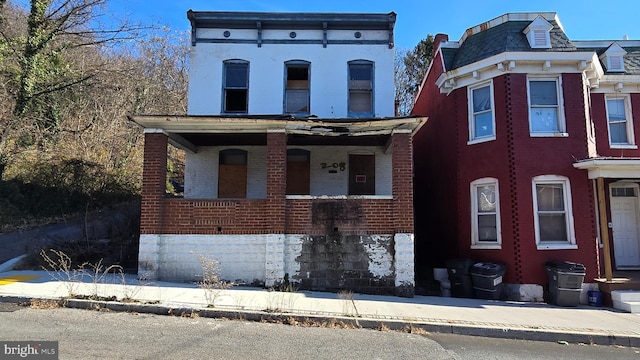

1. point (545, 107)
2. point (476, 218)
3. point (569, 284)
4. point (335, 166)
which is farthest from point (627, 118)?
point (335, 166)

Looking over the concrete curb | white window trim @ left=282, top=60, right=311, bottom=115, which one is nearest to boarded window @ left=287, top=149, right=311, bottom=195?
white window trim @ left=282, top=60, right=311, bottom=115

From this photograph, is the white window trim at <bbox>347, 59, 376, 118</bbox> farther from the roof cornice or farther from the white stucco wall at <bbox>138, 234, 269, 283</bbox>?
the white stucco wall at <bbox>138, 234, 269, 283</bbox>

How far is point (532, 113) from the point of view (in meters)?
11.0

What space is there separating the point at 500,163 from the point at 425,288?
412 cm

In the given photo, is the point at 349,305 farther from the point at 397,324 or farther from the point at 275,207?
the point at 275,207

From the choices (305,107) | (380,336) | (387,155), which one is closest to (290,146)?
(305,107)

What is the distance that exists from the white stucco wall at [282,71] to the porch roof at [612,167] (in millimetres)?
5734

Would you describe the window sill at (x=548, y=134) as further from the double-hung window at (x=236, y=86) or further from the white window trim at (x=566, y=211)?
the double-hung window at (x=236, y=86)

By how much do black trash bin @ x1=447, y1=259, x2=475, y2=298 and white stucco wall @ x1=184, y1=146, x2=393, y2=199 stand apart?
3276 millimetres

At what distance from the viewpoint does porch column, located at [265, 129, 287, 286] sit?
941 cm

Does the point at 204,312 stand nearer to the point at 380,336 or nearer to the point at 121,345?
the point at 121,345

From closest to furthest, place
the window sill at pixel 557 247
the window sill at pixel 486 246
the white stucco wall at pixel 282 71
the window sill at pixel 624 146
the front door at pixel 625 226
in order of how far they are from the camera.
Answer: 1. the window sill at pixel 557 247
2. the window sill at pixel 486 246
3. the front door at pixel 625 226
4. the window sill at pixel 624 146
5. the white stucco wall at pixel 282 71

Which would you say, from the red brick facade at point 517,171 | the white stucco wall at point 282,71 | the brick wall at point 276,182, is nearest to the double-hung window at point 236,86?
the white stucco wall at point 282,71

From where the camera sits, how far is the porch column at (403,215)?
9.37 metres
